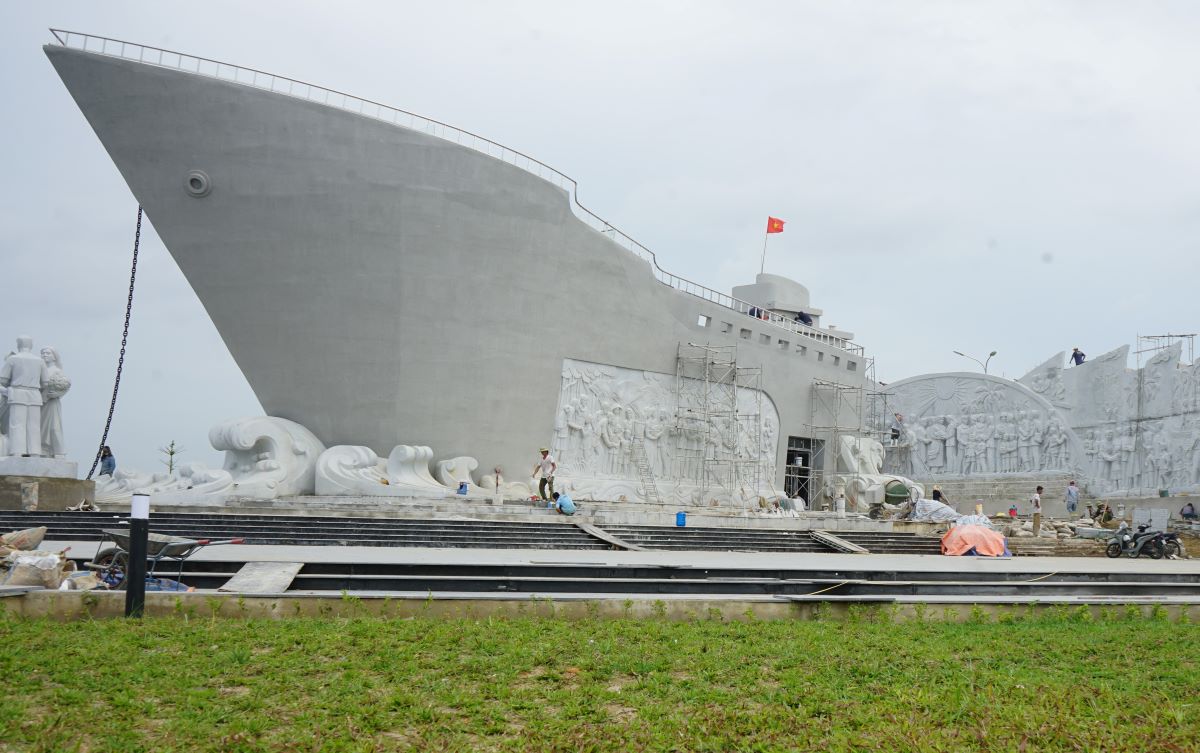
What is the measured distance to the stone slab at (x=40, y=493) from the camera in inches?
407

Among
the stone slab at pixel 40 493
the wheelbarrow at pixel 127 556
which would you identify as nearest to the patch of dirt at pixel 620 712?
the wheelbarrow at pixel 127 556

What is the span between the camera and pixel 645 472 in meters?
16.5

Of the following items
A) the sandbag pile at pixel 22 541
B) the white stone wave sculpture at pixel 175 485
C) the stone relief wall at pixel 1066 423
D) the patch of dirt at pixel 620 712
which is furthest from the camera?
the stone relief wall at pixel 1066 423

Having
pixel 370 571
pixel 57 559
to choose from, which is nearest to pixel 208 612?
pixel 57 559

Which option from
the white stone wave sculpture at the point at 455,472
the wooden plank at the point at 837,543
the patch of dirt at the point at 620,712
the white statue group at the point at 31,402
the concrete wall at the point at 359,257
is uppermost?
the concrete wall at the point at 359,257

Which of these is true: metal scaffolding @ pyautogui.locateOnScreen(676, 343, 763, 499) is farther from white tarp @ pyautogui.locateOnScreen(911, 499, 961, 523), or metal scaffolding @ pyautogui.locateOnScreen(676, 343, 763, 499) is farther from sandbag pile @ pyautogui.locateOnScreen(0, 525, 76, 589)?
sandbag pile @ pyautogui.locateOnScreen(0, 525, 76, 589)

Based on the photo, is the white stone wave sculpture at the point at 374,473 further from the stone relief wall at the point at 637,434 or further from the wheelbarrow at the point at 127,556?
the wheelbarrow at the point at 127,556

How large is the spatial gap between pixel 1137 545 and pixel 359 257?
36.7 ft

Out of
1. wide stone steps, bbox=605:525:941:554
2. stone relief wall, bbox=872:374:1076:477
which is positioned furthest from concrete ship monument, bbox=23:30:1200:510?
stone relief wall, bbox=872:374:1076:477

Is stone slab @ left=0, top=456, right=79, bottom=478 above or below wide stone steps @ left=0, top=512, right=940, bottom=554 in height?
above

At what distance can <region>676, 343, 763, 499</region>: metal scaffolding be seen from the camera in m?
17.4

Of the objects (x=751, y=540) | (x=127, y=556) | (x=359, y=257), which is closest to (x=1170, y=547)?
(x=751, y=540)

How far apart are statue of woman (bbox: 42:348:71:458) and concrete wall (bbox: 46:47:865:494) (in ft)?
7.54

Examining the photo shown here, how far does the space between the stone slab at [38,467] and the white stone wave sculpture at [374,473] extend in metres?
3.10
